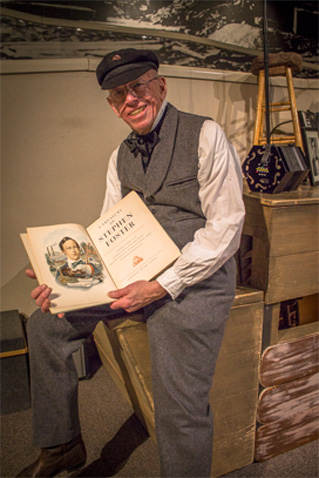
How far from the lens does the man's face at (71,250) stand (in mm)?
1219

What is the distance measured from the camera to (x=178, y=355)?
1.21m

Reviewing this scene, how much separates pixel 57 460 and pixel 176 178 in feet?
3.64

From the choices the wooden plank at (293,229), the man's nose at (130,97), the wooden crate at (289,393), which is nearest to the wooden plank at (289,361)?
the wooden crate at (289,393)

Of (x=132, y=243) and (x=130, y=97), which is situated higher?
(x=130, y=97)

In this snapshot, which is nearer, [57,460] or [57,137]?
[57,460]

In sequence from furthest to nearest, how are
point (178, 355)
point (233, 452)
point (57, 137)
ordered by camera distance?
point (57, 137)
point (233, 452)
point (178, 355)

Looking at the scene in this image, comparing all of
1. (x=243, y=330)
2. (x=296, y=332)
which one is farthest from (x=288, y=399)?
(x=243, y=330)

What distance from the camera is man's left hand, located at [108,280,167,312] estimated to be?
3.77 feet

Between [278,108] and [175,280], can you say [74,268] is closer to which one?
[175,280]

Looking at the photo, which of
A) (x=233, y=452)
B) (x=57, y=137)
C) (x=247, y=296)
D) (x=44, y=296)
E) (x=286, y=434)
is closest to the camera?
(x=44, y=296)

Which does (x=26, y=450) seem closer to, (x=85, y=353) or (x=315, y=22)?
(x=85, y=353)

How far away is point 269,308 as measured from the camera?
1.54 m

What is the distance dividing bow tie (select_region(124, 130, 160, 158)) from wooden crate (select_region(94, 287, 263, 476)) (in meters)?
0.58

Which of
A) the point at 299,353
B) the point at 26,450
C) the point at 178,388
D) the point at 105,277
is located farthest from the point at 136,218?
the point at 26,450
